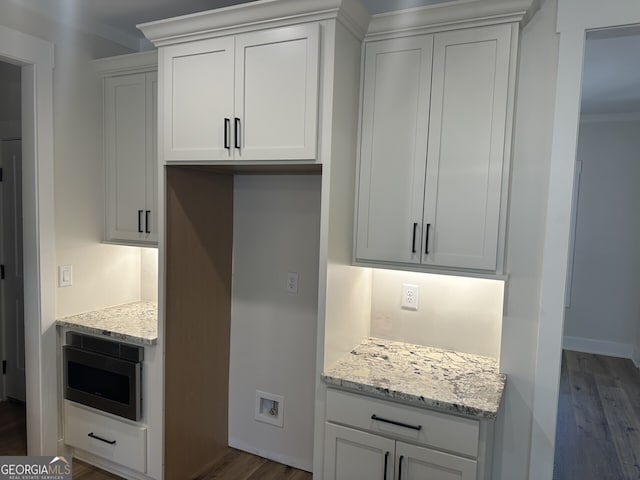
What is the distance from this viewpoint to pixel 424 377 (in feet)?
6.39

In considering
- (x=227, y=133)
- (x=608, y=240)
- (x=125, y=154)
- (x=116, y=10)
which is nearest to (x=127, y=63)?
(x=116, y=10)

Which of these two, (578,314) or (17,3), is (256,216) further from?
(578,314)

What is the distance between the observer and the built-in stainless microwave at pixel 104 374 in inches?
95.7

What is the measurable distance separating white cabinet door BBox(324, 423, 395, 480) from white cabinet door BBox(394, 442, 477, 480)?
4cm

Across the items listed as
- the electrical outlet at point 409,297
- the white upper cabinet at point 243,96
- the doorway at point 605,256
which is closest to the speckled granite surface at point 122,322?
the white upper cabinet at point 243,96

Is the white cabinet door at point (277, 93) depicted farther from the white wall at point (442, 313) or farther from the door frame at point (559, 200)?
the door frame at point (559, 200)

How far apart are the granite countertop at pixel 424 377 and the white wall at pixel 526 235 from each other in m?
0.15

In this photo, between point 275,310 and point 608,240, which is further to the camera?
point 608,240

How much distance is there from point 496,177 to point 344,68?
0.81 meters

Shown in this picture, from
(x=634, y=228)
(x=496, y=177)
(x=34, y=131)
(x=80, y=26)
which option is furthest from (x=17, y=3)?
(x=634, y=228)

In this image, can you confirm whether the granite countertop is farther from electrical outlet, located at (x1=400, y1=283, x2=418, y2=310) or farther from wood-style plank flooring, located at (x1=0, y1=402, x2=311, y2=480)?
wood-style plank flooring, located at (x1=0, y1=402, x2=311, y2=480)

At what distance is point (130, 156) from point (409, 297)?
1.87 metres

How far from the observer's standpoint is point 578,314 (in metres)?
5.11

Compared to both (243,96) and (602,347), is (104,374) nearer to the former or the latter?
(243,96)
